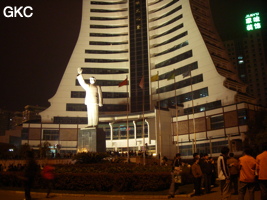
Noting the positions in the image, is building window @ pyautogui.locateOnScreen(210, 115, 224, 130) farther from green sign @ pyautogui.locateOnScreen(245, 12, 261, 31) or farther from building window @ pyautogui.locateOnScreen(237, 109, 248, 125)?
green sign @ pyautogui.locateOnScreen(245, 12, 261, 31)

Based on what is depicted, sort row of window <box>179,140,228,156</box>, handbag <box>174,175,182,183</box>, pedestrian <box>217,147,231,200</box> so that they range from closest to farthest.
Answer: pedestrian <box>217,147,231,200</box> → handbag <box>174,175,182,183</box> → row of window <box>179,140,228,156</box>

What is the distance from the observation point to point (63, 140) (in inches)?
2354

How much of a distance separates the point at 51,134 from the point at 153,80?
2690cm

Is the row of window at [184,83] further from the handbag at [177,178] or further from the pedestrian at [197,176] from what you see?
the handbag at [177,178]

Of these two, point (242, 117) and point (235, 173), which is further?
point (242, 117)

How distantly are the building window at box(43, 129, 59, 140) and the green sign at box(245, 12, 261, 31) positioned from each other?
93.7 metres

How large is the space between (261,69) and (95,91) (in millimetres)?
98910

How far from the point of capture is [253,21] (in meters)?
118

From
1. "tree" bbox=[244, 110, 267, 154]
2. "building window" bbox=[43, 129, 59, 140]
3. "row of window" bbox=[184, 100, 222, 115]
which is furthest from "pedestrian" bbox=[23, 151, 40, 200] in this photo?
"building window" bbox=[43, 129, 59, 140]

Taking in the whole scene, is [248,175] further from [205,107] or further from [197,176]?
[205,107]

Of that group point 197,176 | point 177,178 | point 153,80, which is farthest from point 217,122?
point 177,178

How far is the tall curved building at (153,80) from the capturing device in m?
52.1

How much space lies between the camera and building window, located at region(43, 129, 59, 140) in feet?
195

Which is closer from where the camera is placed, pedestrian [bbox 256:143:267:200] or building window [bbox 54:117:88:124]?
pedestrian [bbox 256:143:267:200]
